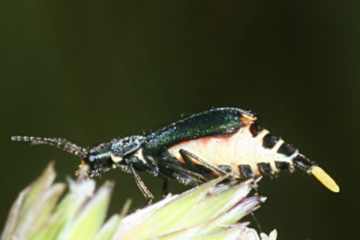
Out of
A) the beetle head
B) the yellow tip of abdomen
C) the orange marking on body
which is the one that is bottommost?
the yellow tip of abdomen

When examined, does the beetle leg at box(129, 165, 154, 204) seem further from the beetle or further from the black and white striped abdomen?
the black and white striped abdomen

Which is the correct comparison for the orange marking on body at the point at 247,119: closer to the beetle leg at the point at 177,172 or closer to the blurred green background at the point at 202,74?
the beetle leg at the point at 177,172

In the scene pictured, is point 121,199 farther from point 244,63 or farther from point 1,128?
point 244,63

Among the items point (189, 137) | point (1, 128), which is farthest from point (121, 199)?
point (189, 137)

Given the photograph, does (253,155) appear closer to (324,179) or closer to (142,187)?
(324,179)

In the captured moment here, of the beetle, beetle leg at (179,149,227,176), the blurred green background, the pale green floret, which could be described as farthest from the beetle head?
the blurred green background

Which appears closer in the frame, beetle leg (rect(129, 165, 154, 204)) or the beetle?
the beetle

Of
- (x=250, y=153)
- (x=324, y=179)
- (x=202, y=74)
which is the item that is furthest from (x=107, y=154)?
(x=202, y=74)
